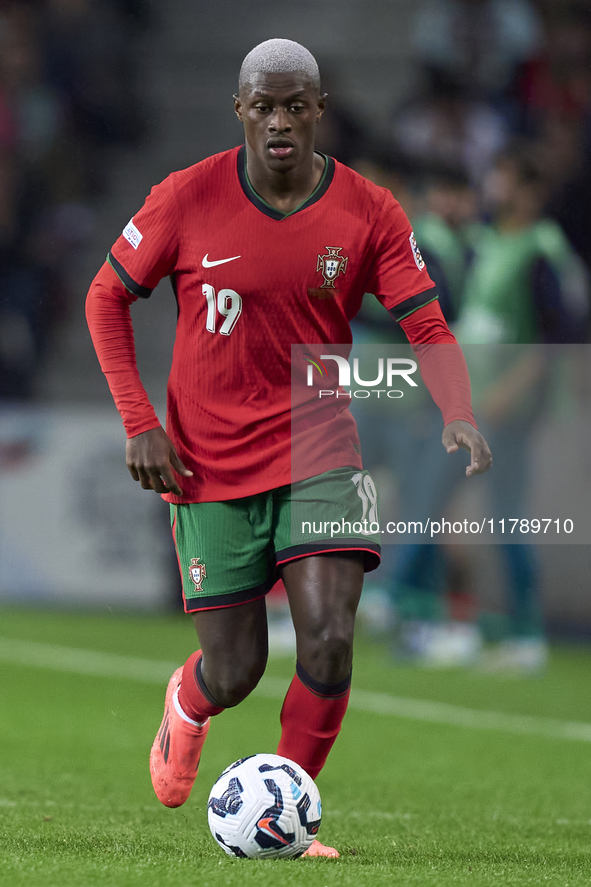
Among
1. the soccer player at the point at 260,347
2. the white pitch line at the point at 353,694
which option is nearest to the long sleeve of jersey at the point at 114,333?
the soccer player at the point at 260,347

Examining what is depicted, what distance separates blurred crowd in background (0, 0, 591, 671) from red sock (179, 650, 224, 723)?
3.25 metres

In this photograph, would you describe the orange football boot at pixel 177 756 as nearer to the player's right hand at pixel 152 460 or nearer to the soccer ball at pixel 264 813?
the soccer ball at pixel 264 813

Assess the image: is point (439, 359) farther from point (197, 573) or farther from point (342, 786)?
point (342, 786)

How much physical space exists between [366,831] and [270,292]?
155 cm

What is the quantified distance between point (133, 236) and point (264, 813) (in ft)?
4.92

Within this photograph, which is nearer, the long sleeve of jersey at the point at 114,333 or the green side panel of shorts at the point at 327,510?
the green side panel of shorts at the point at 327,510

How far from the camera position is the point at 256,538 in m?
3.52

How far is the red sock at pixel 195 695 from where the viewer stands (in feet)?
12.1

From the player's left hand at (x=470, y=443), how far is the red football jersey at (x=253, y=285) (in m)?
0.31

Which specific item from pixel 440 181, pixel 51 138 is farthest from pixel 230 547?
pixel 51 138

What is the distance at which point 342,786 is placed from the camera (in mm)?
4613

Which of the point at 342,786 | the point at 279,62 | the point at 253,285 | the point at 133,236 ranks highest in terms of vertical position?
the point at 279,62

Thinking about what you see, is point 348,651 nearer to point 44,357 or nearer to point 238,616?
point 238,616

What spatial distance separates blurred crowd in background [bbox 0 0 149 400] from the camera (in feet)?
31.0
